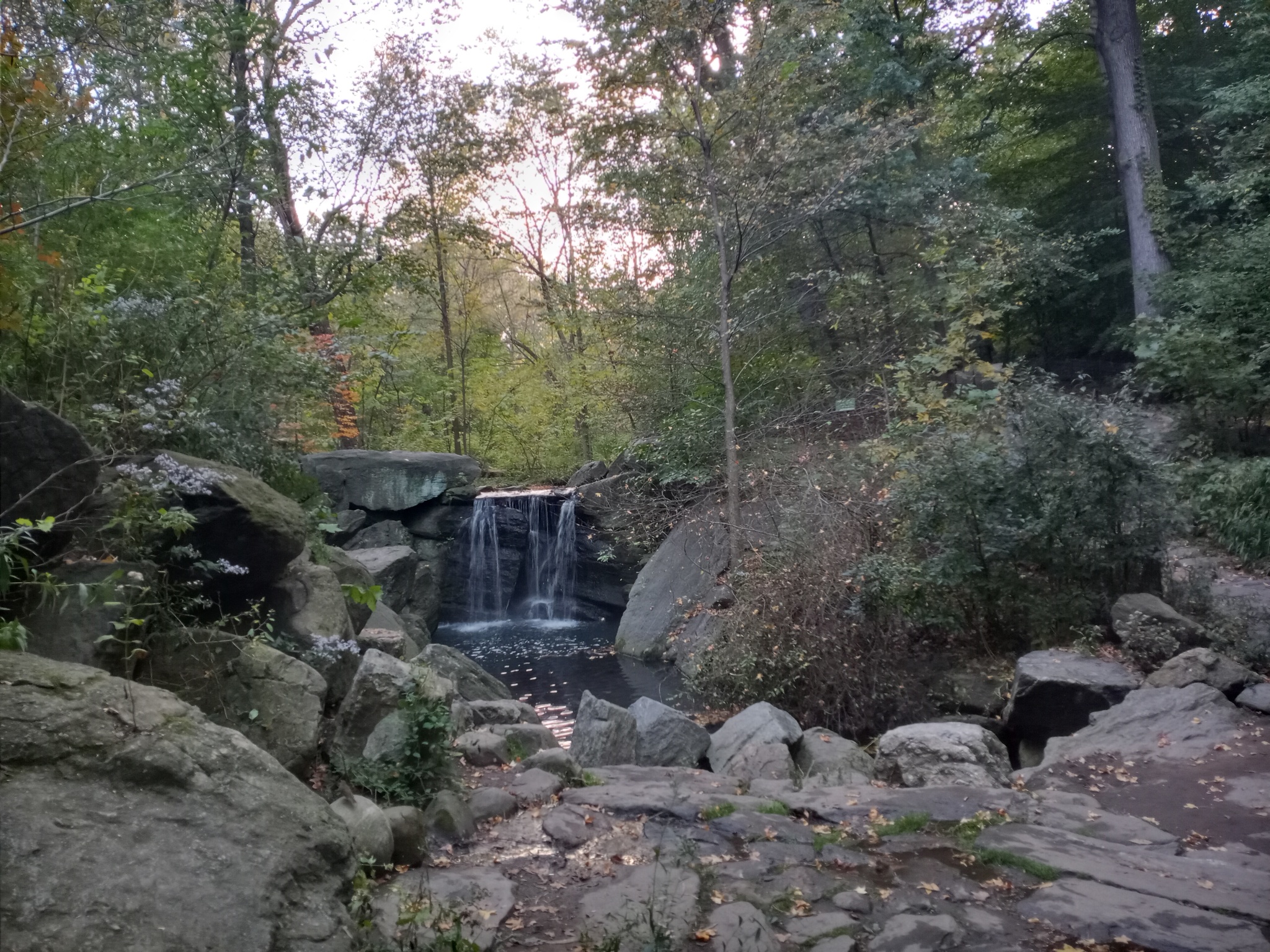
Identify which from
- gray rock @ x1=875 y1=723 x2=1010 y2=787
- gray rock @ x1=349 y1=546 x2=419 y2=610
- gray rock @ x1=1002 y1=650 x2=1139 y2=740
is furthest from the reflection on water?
gray rock @ x1=1002 y1=650 x2=1139 y2=740

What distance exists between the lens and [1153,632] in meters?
7.11

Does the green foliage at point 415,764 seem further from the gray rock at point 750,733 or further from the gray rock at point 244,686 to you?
the gray rock at point 750,733

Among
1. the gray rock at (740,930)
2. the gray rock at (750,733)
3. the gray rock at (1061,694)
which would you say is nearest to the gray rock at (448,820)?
the gray rock at (740,930)

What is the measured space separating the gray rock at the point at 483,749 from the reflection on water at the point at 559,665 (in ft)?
8.35

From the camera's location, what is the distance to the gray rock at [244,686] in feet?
13.5

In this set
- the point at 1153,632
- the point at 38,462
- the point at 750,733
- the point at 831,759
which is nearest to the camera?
the point at 38,462

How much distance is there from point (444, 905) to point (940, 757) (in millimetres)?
3602

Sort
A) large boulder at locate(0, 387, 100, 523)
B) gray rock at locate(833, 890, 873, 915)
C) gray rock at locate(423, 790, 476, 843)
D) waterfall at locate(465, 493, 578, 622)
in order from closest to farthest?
gray rock at locate(833, 890, 873, 915)
large boulder at locate(0, 387, 100, 523)
gray rock at locate(423, 790, 476, 843)
waterfall at locate(465, 493, 578, 622)

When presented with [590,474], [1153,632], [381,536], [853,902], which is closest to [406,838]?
[853,902]

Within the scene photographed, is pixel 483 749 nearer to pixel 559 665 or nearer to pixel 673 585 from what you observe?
pixel 559 665

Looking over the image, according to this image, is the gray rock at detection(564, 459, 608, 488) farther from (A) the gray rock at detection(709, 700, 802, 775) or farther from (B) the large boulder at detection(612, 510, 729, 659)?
(A) the gray rock at detection(709, 700, 802, 775)

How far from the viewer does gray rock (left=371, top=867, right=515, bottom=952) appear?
274 cm

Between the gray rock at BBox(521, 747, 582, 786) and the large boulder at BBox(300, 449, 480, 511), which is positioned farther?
the large boulder at BBox(300, 449, 480, 511)

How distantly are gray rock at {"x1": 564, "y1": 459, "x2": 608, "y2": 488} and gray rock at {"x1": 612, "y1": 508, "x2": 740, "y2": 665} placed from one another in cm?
405
